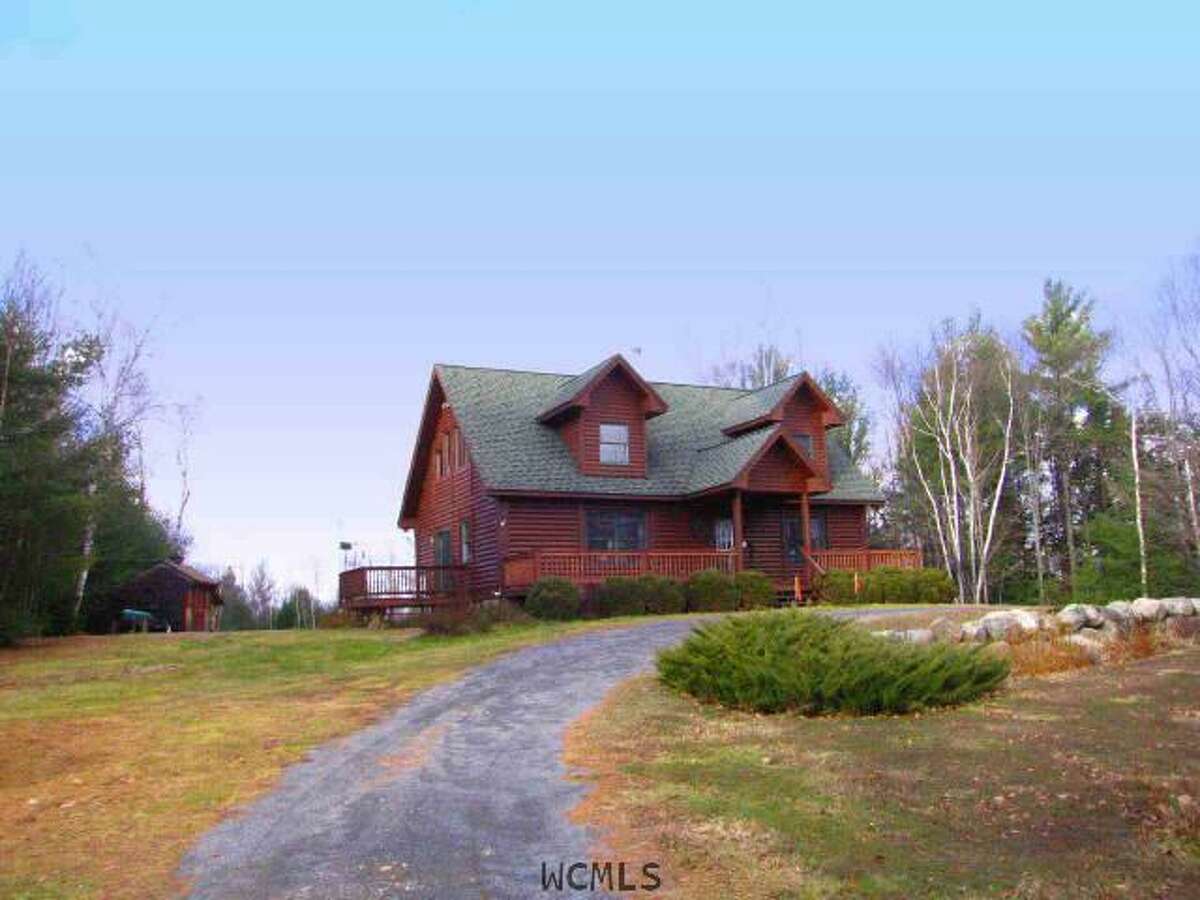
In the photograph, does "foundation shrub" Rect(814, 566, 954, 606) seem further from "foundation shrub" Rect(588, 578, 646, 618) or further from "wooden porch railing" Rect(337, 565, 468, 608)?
"wooden porch railing" Rect(337, 565, 468, 608)

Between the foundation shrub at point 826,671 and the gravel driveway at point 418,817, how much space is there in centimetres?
179

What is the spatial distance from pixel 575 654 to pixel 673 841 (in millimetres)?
11183

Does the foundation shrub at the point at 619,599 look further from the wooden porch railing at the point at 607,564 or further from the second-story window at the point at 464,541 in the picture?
the second-story window at the point at 464,541

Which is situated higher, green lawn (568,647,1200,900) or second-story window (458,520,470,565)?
second-story window (458,520,470,565)

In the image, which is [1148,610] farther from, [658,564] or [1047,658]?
[658,564]

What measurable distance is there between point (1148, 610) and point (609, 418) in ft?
55.0

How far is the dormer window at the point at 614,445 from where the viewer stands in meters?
30.3

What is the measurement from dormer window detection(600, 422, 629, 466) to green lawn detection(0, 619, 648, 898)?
7881 millimetres

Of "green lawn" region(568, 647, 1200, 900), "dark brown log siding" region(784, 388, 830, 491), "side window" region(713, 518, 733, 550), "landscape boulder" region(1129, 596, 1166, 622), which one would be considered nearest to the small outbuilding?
"side window" region(713, 518, 733, 550)

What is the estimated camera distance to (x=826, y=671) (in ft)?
37.9

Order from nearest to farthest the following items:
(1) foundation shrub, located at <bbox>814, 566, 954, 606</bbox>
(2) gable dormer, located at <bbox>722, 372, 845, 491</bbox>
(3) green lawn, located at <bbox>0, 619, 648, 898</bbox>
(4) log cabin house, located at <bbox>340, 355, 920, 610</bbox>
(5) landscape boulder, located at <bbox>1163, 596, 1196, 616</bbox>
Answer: (3) green lawn, located at <bbox>0, 619, 648, 898</bbox>, (5) landscape boulder, located at <bbox>1163, 596, 1196, 616</bbox>, (4) log cabin house, located at <bbox>340, 355, 920, 610</bbox>, (1) foundation shrub, located at <bbox>814, 566, 954, 606</bbox>, (2) gable dormer, located at <bbox>722, 372, 845, 491</bbox>

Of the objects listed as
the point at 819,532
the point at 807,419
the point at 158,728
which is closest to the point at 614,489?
the point at 807,419

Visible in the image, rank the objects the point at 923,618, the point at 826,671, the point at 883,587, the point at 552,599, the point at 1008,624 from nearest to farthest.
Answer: the point at 826,671
the point at 1008,624
the point at 923,618
the point at 552,599
the point at 883,587

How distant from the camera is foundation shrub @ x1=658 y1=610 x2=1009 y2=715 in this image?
11.2 meters
